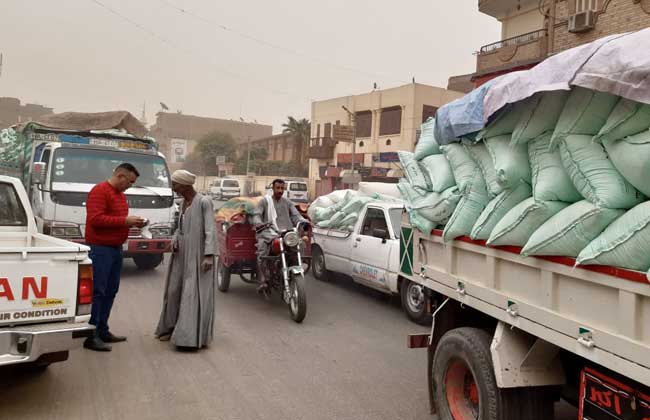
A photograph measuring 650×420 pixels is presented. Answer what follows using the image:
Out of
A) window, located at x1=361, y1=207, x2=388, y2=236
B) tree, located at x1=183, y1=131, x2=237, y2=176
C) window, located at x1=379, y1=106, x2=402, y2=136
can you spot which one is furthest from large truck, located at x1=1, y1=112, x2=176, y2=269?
tree, located at x1=183, y1=131, x2=237, y2=176

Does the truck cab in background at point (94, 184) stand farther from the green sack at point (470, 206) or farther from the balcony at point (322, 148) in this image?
the balcony at point (322, 148)

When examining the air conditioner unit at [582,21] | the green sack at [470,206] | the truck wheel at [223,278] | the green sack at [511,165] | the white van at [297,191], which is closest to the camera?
the green sack at [511,165]

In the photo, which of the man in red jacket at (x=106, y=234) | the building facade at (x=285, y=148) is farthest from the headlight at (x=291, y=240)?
the building facade at (x=285, y=148)

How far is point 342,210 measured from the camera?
949cm

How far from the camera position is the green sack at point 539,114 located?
262 centimetres

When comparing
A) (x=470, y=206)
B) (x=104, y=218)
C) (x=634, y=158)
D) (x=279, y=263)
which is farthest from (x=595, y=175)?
(x=279, y=263)

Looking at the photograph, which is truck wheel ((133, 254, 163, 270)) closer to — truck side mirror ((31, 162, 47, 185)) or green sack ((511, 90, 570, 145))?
truck side mirror ((31, 162, 47, 185))

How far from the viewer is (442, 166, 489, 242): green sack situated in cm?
331

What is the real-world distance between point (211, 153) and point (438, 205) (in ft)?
213

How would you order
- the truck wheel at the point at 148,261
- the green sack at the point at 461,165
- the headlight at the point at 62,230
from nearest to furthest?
the green sack at the point at 461,165 → the headlight at the point at 62,230 → the truck wheel at the point at 148,261

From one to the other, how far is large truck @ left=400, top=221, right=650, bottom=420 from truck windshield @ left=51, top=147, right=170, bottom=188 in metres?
6.55

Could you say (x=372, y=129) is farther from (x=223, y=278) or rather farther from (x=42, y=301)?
(x=42, y=301)

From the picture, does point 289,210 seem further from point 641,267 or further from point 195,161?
point 195,161

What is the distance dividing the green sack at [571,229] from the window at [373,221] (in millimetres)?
5434
